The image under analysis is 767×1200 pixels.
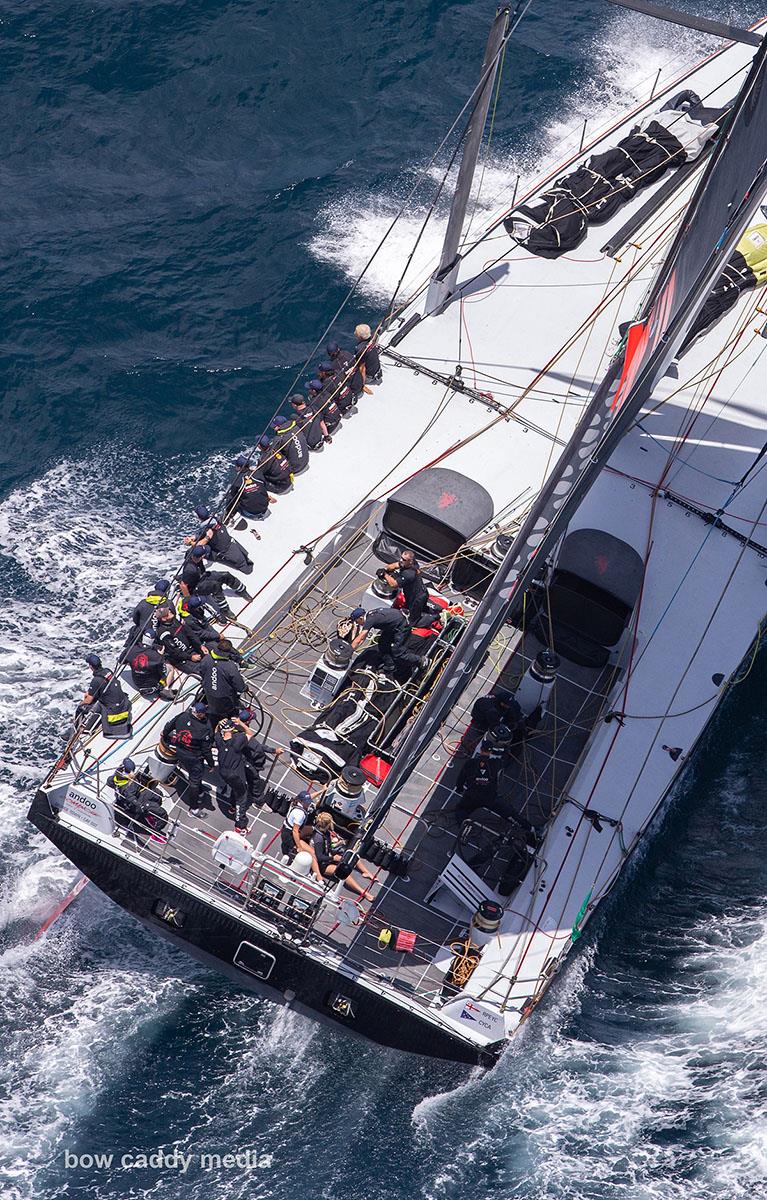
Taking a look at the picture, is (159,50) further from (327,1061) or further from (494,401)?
(327,1061)

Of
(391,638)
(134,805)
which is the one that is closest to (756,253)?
(391,638)

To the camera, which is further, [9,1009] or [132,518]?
[132,518]

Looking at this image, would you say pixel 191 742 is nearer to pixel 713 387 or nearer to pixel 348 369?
pixel 348 369

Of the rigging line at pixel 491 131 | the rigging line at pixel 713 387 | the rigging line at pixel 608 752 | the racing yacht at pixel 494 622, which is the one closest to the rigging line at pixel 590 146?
the racing yacht at pixel 494 622

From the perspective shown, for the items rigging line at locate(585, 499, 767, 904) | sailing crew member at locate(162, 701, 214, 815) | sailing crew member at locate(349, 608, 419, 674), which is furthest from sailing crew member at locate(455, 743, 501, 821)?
sailing crew member at locate(162, 701, 214, 815)

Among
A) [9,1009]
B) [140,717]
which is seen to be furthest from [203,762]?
[9,1009]
